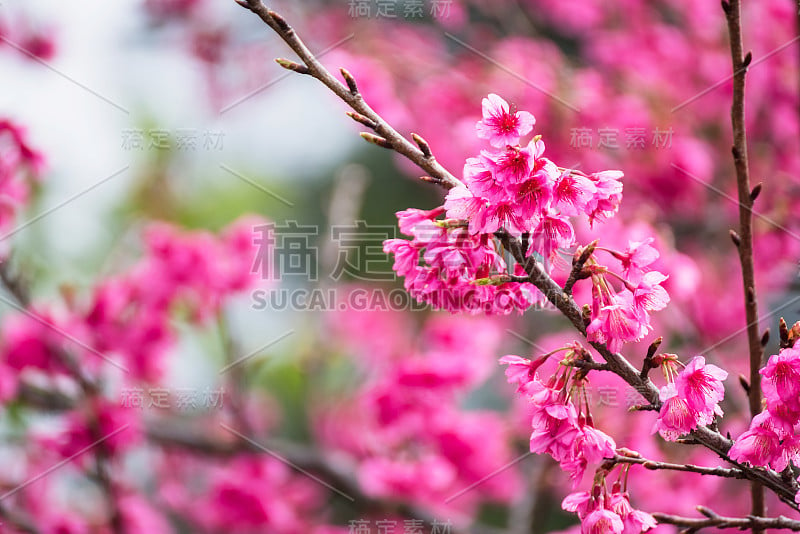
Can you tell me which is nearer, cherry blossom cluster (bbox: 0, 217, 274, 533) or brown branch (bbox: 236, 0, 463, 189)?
brown branch (bbox: 236, 0, 463, 189)

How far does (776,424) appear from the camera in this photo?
988 millimetres

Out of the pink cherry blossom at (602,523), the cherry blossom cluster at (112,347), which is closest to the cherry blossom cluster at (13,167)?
the cherry blossom cluster at (112,347)

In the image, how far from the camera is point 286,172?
Result: 716cm

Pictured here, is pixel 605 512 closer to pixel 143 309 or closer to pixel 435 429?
pixel 435 429

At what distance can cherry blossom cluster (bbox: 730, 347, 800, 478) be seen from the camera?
0.98 m

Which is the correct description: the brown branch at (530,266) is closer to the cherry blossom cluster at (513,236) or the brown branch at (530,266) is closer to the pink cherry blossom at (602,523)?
the cherry blossom cluster at (513,236)

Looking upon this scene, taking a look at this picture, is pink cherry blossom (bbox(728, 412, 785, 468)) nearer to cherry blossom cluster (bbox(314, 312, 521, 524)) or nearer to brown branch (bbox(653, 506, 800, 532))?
brown branch (bbox(653, 506, 800, 532))

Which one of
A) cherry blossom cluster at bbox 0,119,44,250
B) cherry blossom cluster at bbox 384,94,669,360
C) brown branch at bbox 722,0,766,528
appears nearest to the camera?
cherry blossom cluster at bbox 384,94,669,360

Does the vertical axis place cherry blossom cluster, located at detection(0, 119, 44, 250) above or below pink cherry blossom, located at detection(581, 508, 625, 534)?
above

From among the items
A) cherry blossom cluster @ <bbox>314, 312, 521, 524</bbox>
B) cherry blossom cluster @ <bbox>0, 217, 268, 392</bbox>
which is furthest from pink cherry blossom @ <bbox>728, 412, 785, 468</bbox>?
cherry blossom cluster @ <bbox>0, 217, 268, 392</bbox>

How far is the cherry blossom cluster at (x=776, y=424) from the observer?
0.98 m

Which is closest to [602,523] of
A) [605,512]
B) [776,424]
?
[605,512]

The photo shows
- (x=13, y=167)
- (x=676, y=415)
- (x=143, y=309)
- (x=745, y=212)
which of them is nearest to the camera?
(x=676, y=415)

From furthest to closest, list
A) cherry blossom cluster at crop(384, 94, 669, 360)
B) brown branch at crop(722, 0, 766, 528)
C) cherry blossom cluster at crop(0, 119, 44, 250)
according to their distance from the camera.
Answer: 1. cherry blossom cluster at crop(0, 119, 44, 250)
2. brown branch at crop(722, 0, 766, 528)
3. cherry blossom cluster at crop(384, 94, 669, 360)
